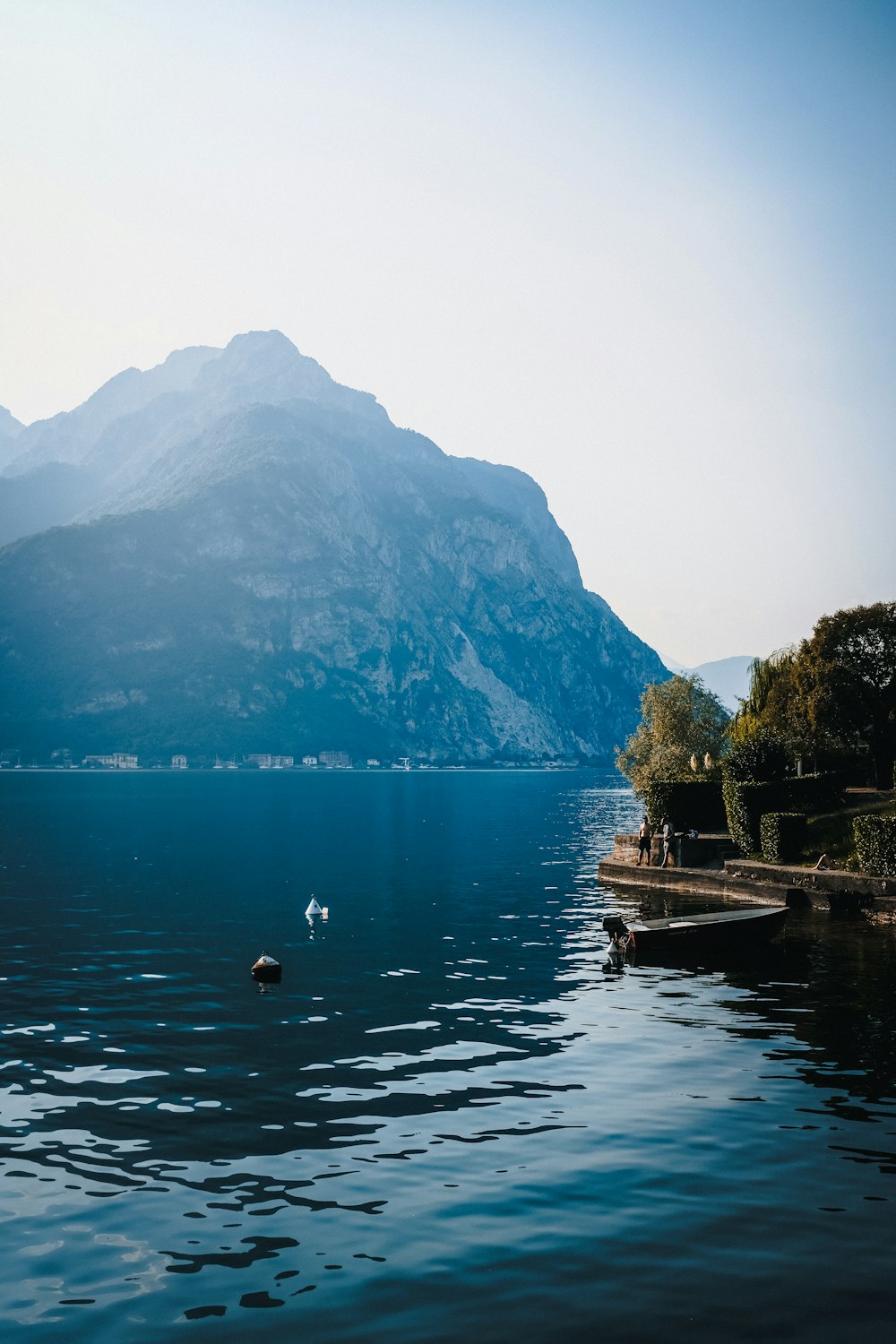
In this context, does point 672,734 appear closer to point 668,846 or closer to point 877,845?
point 668,846

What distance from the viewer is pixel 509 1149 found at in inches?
634

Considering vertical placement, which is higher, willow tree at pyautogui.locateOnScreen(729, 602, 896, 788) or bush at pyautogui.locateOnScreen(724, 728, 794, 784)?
willow tree at pyautogui.locateOnScreen(729, 602, 896, 788)

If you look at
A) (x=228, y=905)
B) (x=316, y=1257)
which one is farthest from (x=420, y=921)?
(x=316, y=1257)

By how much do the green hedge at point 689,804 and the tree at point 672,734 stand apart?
20.5 metres

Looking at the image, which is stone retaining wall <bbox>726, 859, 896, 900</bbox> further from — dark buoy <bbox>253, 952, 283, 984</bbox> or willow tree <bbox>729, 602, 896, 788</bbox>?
dark buoy <bbox>253, 952, 283, 984</bbox>

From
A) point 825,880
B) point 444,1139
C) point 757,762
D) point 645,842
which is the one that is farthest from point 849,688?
point 444,1139

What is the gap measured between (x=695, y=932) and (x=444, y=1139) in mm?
19910

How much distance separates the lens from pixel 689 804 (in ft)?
196

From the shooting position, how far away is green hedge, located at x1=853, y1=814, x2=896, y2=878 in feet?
133

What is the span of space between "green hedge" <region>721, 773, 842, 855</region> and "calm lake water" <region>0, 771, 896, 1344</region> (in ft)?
42.3

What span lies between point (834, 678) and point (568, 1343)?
188 ft

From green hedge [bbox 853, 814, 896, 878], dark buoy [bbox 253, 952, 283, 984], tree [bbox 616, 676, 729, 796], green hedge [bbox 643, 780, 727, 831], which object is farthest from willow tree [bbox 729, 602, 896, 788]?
dark buoy [bbox 253, 952, 283, 984]

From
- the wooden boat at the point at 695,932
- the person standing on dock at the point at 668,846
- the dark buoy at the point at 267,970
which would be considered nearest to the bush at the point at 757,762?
the person standing on dock at the point at 668,846

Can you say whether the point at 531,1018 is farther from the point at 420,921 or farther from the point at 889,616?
the point at 889,616
